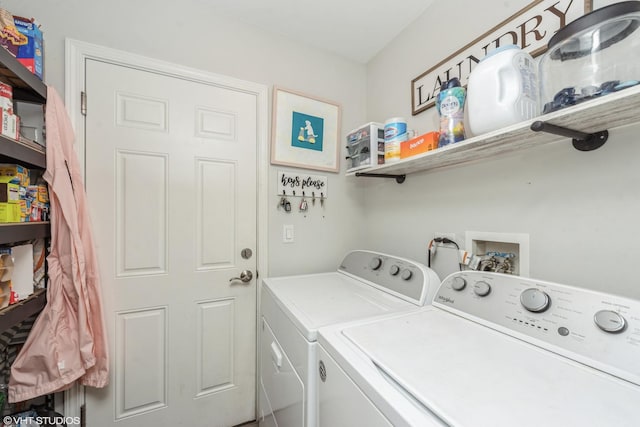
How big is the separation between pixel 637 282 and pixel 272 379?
146 centimetres

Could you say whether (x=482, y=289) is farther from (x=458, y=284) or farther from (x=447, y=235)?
(x=447, y=235)

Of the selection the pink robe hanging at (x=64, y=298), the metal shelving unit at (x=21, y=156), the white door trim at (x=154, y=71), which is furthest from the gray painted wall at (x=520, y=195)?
the metal shelving unit at (x=21, y=156)

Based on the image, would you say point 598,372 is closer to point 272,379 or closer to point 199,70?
point 272,379

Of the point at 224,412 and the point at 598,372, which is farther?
the point at 224,412

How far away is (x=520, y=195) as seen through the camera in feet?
3.36

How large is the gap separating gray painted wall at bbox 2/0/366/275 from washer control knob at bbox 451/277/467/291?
951 millimetres

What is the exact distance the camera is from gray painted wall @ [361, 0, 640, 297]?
0.79 metres

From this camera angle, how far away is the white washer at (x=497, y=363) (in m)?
0.50

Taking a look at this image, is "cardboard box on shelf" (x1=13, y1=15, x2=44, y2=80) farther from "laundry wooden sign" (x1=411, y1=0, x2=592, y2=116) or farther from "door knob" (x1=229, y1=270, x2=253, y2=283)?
"laundry wooden sign" (x1=411, y1=0, x2=592, y2=116)

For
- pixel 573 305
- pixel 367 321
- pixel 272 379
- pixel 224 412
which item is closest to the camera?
pixel 573 305

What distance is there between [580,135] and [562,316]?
59cm

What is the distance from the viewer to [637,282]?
0.75m

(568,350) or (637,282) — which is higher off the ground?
(637,282)

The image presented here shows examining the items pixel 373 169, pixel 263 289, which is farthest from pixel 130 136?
pixel 373 169
